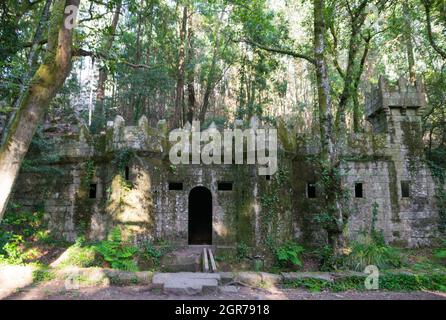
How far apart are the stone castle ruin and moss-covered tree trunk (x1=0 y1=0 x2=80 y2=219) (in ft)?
12.1

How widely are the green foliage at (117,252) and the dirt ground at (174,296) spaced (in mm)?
1486

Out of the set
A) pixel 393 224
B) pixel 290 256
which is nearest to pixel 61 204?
pixel 290 256

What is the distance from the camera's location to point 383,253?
9.34 m

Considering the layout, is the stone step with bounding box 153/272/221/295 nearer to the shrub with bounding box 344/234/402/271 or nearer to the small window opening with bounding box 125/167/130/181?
the small window opening with bounding box 125/167/130/181

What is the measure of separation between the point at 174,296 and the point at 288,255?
4075 mm

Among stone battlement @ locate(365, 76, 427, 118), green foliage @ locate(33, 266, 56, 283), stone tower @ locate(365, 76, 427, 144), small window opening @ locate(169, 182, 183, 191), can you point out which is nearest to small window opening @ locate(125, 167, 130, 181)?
small window opening @ locate(169, 182, 183, 191)

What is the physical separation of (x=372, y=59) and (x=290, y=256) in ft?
77.1

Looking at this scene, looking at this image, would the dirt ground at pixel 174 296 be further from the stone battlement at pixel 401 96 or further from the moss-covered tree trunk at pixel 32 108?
the stone battlement at pixel 401 96

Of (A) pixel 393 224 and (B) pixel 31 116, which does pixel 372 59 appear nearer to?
(A) pixel 393 224

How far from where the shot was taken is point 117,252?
29.3 ft

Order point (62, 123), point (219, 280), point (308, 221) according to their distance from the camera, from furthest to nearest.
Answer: point (62, 123), point (308, 221), point (219, 280)

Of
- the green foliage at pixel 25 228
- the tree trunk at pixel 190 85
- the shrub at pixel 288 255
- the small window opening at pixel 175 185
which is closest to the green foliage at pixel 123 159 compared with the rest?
the small window opening at pixel 175 185

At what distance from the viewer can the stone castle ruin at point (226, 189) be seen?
9.80 metres

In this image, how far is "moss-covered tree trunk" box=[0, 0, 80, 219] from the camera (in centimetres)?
594
